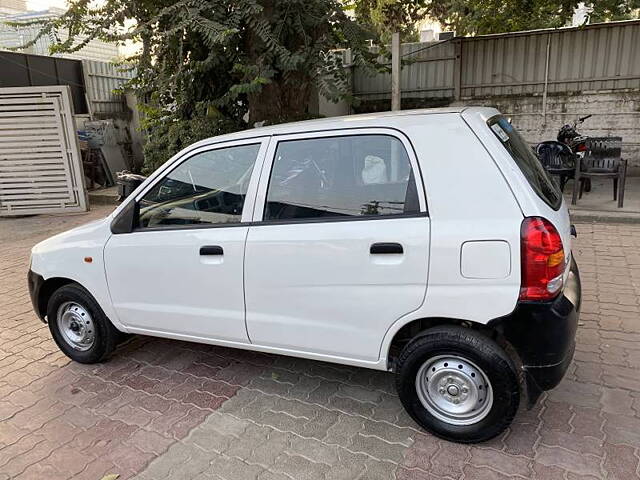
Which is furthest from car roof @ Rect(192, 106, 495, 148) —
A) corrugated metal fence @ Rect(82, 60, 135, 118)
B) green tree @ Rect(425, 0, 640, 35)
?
green tree @ Rect(425, 0, 640, 35)

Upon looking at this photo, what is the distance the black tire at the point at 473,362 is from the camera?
2486 millimetres

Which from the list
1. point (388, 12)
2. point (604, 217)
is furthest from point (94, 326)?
point (388, 12)

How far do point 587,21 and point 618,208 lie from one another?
18.9 ft

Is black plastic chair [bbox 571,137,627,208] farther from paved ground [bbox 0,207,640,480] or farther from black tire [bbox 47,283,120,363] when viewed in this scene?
black tire [bbox 47,283,120,363]

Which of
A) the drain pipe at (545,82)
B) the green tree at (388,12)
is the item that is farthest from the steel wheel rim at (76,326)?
Result: the drain pipe at (545,82)

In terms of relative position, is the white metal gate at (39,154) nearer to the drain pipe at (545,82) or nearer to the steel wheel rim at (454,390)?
the steel wheel rim at (454,390)

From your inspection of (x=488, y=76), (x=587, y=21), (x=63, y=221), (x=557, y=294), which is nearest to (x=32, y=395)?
(x=557, y=294)

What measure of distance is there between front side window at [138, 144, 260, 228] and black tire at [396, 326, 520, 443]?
130 centimetres

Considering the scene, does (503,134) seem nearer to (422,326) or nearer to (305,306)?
(422,326)

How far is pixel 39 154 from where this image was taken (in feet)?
31.1

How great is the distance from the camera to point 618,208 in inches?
296

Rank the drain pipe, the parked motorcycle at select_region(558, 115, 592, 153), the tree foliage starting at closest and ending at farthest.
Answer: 1. the parked motorcycle at select_region(558, 115, 592, 153)
2. the tree foliage
3. the drain pipe

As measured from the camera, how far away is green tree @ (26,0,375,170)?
6176mm

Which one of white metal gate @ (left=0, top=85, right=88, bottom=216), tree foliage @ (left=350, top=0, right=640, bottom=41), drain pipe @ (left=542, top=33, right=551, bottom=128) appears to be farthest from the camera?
drain pipe @ (left=542, top=33, right=551, bottom=128)
